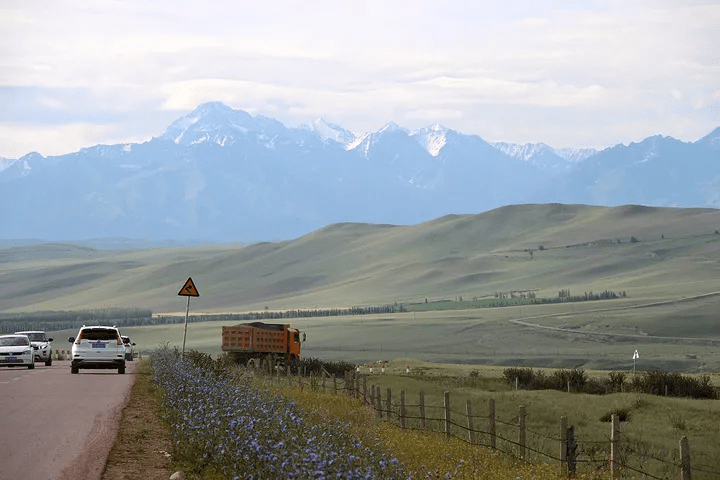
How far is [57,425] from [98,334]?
2189 cm

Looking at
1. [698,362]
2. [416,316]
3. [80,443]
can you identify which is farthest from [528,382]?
[416,316]

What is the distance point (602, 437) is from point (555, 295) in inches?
6693

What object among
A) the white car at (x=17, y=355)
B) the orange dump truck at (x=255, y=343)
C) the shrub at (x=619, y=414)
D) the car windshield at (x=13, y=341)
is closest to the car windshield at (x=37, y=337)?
the car windshield at (x=13, y=341)

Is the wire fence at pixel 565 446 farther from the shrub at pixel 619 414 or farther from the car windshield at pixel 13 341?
the car windshield at pixel 13 341

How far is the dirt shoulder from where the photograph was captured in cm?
1738

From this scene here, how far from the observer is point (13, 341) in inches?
2092

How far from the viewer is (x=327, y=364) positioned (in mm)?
67375

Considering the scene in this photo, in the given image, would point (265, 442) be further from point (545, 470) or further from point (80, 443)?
point (80, 443)

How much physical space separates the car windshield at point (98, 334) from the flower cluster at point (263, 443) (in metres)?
22.2

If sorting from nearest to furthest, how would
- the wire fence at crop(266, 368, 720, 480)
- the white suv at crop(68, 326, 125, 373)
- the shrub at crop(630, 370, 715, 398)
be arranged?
the wire fence at crop(266, 368, 720, 480) → the white suv at crop(68, 326, 125, 373) → the shrub at crop(630, 370, 715, 398)

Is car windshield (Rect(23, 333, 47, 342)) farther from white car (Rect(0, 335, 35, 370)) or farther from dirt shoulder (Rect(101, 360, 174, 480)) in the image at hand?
dirt shoulder (Rect(101, 360, 174, 480))

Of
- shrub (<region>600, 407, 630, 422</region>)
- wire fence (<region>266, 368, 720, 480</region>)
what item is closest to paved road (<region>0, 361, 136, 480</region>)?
wire fence (<region>266, 368, 720, 480</region>)

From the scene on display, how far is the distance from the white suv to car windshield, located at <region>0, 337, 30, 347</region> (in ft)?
27.4

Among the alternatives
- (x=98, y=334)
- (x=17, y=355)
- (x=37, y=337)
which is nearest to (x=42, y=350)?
(x=37, y=337)
